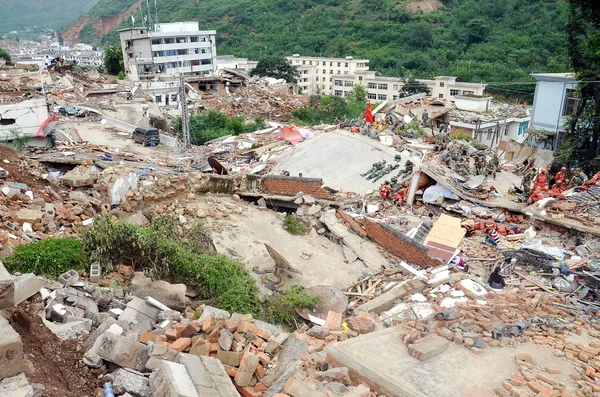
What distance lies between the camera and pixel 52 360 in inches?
172

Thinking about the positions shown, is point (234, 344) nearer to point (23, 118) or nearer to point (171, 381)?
point (171, 381)

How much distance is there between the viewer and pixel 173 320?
588 cm

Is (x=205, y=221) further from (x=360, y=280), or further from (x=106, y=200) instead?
(x=360, y=280)

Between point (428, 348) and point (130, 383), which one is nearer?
point (130, 383)

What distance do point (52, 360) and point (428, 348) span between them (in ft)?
12.1

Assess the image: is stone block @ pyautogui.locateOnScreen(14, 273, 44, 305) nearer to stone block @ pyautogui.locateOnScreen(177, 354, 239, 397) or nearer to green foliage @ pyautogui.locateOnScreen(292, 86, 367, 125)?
stone block @ pyautogui.locateOnScreen(177, 354, 239, 397)

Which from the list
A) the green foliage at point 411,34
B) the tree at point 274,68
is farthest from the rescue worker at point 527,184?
the tree at point 274,68

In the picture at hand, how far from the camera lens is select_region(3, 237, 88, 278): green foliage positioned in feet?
22.4

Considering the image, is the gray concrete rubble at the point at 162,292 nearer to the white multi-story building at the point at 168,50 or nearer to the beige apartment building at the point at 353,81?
the beige apartment building at the point at 353,81

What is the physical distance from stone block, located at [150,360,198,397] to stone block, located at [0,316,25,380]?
1.03 meters

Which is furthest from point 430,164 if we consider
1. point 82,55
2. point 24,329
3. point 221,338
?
A: point 82,55

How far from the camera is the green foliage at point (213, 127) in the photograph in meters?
22.4

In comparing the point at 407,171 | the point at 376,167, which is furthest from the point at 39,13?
the point at 407,171

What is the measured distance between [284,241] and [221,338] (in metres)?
4.89
